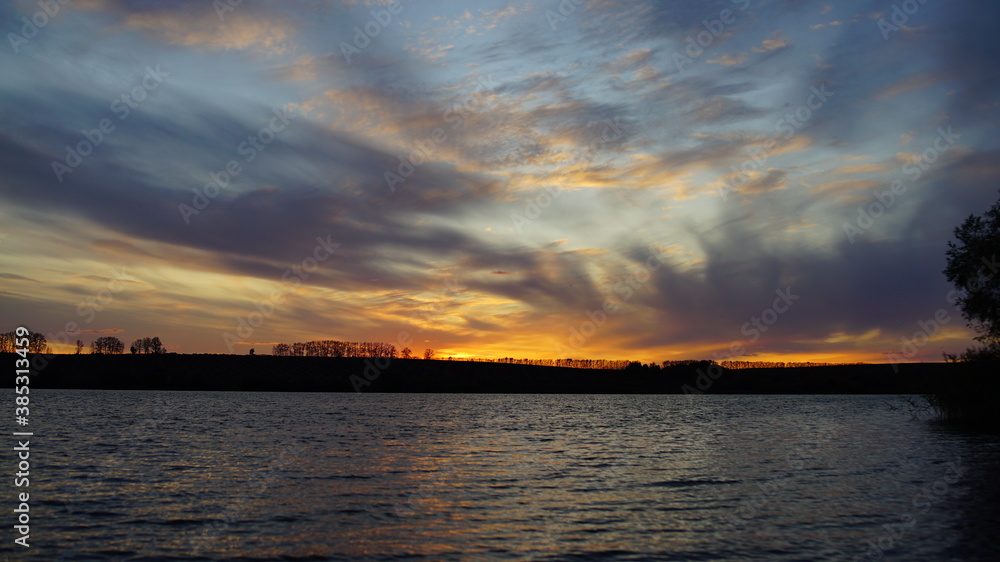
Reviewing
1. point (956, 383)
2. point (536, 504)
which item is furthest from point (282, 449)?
point (956, 383)

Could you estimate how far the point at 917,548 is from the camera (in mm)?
21391

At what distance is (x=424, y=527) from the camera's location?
24.1 m

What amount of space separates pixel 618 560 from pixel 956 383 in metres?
57.3

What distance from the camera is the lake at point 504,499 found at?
A: 70.1 feet

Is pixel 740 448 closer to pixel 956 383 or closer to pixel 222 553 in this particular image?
pixel 956 383

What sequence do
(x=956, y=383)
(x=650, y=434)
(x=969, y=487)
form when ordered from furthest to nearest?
(x=650, y=434) < (x=956, y=383) < (x=969, y=487)

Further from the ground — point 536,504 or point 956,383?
point 956,383

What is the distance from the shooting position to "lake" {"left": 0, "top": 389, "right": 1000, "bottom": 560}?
21.4 m

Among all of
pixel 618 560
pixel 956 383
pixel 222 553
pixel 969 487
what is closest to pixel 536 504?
pixel 618 560

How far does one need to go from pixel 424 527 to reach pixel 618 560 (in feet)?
25.5

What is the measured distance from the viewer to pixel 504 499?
98.2 feet

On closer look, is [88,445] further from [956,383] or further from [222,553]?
[956,383]

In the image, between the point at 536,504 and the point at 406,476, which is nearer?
the point at 536,504

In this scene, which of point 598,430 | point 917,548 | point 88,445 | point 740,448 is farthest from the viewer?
point 598,430
